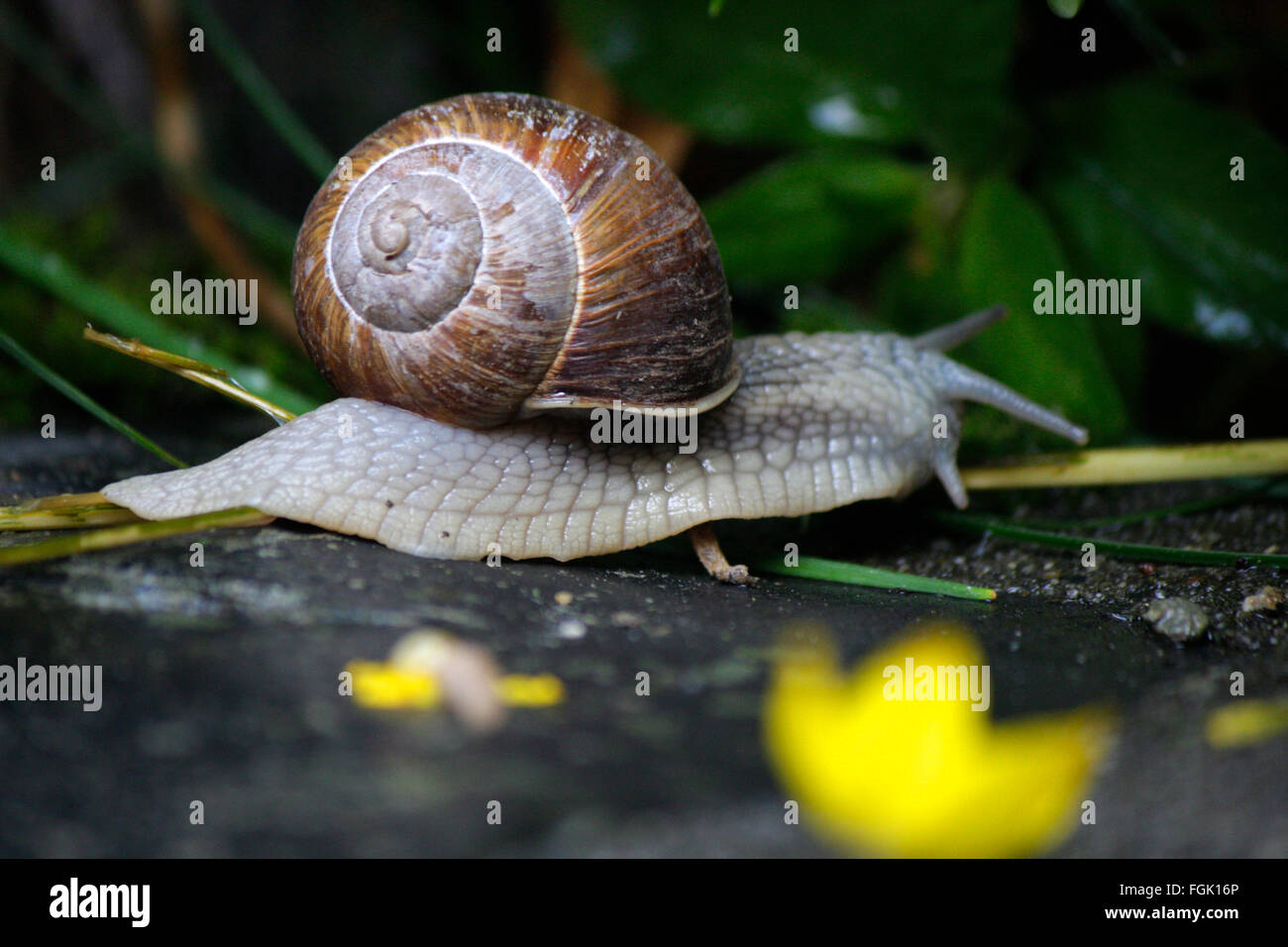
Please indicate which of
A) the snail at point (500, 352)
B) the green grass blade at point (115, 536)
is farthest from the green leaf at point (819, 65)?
the green grass blade at point (115, 536)

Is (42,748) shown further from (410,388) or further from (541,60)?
(541,60)

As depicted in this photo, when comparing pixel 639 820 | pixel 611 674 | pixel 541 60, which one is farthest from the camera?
pixel 541 60

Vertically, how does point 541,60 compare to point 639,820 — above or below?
above

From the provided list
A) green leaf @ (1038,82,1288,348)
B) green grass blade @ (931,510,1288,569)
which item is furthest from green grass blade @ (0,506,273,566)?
green leaf @ (1038,82,1288,348)

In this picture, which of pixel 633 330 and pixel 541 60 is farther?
pixel 541 60

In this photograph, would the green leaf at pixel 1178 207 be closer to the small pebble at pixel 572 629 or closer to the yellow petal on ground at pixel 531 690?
the small pebble at pixel 572 629

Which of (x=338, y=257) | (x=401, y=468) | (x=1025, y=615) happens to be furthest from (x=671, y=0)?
(x=1025, y=615)

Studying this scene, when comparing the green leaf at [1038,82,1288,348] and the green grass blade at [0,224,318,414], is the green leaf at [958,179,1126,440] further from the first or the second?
the green grass blade at [0,224,318,414]
